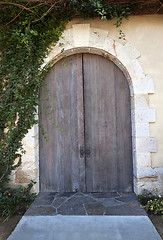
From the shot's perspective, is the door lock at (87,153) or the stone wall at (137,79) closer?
the stone wall at (137,79)

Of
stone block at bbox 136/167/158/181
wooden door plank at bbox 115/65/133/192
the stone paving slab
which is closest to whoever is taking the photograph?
the stone paving slab

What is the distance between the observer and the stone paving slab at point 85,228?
6.07 ft

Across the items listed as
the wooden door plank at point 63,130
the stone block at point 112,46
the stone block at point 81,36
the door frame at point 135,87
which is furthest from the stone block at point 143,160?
the stone block at point 81,36

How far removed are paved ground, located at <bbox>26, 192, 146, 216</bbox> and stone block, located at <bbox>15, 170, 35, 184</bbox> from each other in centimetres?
34

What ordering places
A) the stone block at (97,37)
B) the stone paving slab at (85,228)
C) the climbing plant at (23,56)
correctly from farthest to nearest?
the stone block at (97,37)
the climbing plant at (23,56)
the stone paving slab at (85,228)

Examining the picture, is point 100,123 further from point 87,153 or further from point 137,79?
point 137,79

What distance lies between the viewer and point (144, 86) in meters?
2.78

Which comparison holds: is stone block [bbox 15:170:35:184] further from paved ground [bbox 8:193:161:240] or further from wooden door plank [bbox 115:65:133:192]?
wooden door plank [bbox 115:65:133:192]

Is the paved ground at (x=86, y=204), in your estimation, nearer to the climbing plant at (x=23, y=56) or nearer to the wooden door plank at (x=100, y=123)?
the wooden door plank at (x=100, y=123)

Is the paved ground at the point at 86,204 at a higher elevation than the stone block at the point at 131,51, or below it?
below

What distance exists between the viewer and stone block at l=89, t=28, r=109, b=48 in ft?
9.31

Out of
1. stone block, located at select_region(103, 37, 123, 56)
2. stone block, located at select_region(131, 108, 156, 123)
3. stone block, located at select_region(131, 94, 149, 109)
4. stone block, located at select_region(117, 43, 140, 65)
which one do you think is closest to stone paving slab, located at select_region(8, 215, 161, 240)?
stone block, located at select_region(131, 108, 156, 123)

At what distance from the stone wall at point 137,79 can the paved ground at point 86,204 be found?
0.33 metres

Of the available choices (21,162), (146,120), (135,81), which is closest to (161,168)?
(146,120)
